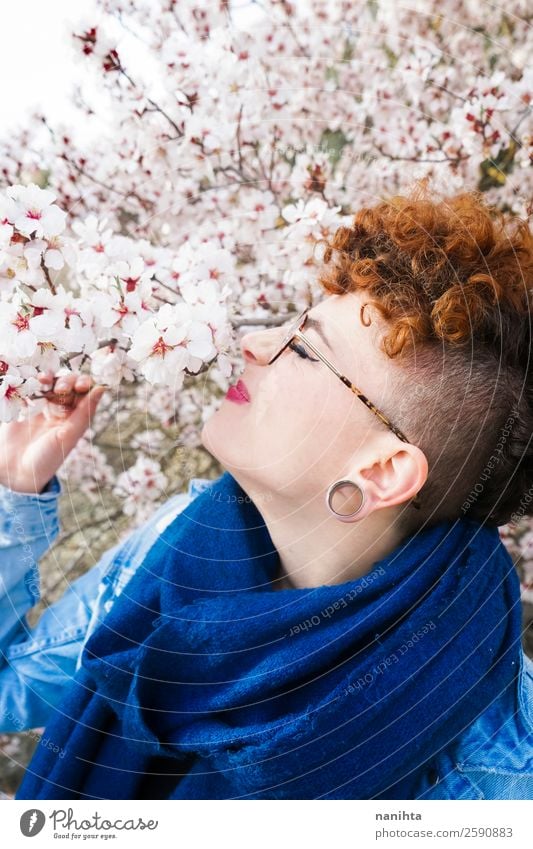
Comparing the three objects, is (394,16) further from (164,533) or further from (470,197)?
(164,533)

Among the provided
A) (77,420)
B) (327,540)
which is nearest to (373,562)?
(327,540)

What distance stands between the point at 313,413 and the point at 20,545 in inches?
19.8

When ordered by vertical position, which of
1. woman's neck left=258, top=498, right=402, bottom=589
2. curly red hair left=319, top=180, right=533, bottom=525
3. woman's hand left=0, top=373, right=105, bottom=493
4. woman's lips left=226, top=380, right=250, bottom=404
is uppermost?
curly red hair left=319, top=180, right=533, bottom=525

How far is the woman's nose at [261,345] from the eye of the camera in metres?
0.77

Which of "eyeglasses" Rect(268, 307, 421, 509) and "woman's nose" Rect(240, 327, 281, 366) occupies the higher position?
"eyeglasses" Rect(268, 307, 421, 509)

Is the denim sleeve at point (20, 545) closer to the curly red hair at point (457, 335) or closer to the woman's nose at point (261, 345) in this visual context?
the woman's nose at point (261, 345)

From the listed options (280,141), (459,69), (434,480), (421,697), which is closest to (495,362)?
(434,480)

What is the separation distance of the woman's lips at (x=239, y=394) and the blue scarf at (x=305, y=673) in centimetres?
23

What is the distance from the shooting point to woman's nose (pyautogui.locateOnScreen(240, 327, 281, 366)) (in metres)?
0.77

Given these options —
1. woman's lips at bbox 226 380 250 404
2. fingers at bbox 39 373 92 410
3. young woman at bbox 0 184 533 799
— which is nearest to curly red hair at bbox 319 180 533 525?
young woman at bbox 0 184 533 799

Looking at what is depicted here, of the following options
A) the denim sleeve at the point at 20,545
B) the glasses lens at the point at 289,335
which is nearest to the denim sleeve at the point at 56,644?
the denim sleeve at the point at 20,545

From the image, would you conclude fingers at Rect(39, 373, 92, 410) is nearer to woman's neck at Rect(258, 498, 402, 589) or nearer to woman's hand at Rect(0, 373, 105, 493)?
woman's hand at Rect(0, 373, 105, 493)

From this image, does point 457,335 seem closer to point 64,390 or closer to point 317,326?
point 317,326

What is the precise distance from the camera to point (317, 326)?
2.48 ft
